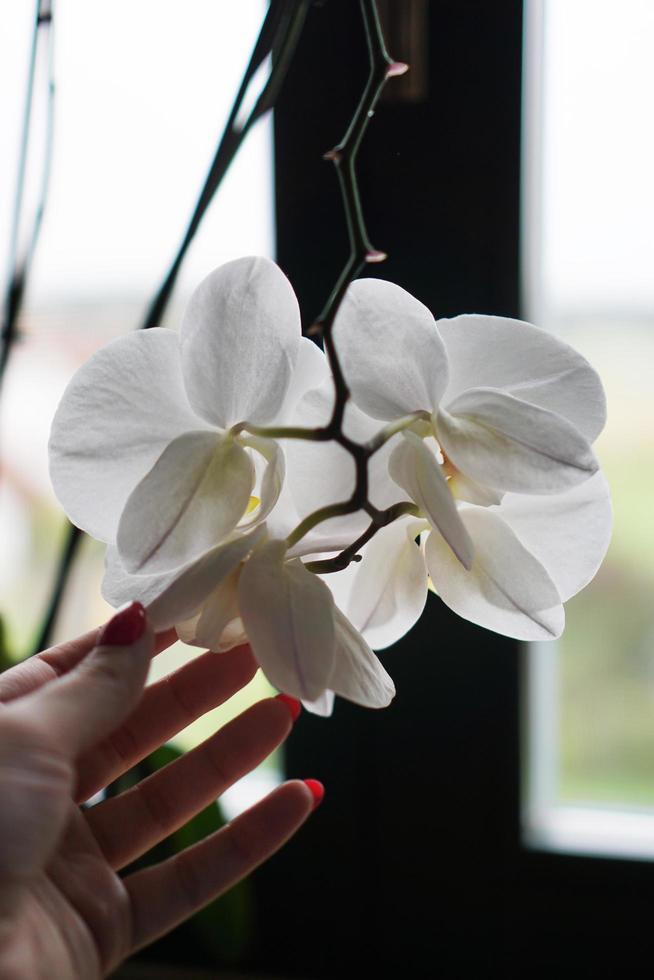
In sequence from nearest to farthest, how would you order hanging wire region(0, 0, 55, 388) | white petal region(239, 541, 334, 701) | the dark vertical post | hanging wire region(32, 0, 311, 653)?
white petal region(239, 541, 334, 701)
hanging wire region(32, 0, 311, 653)
hanging wire region(0, 0, 55, 388)
the dark vertical post

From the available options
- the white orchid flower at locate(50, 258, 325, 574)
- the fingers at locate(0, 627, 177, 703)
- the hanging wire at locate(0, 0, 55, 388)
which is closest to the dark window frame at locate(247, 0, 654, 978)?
the hanging wire at locate(0, 0, 55, 388)

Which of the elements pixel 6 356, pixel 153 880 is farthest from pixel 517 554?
pixel 6 356

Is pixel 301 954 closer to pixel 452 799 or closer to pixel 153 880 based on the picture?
pixel 452 799

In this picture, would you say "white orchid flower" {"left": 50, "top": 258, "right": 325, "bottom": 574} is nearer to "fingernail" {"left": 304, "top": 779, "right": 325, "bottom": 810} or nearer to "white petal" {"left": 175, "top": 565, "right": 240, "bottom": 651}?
"white petal" {"left": 175, "top": 565, "right": 240, "bottom": 651}

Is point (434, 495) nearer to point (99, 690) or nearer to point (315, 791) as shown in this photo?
point (99, 690)

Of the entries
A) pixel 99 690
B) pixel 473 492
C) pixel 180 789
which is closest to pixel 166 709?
pixel 180 789

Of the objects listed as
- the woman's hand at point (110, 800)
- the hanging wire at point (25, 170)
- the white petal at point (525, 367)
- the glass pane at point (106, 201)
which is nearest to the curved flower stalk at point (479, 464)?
the white petal at point (525, 367)

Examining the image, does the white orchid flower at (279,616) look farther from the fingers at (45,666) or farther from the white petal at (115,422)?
the fingers at (45,666)

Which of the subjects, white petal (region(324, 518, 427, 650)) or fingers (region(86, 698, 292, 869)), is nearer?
white petal (region(324, 518, 427, 650))
